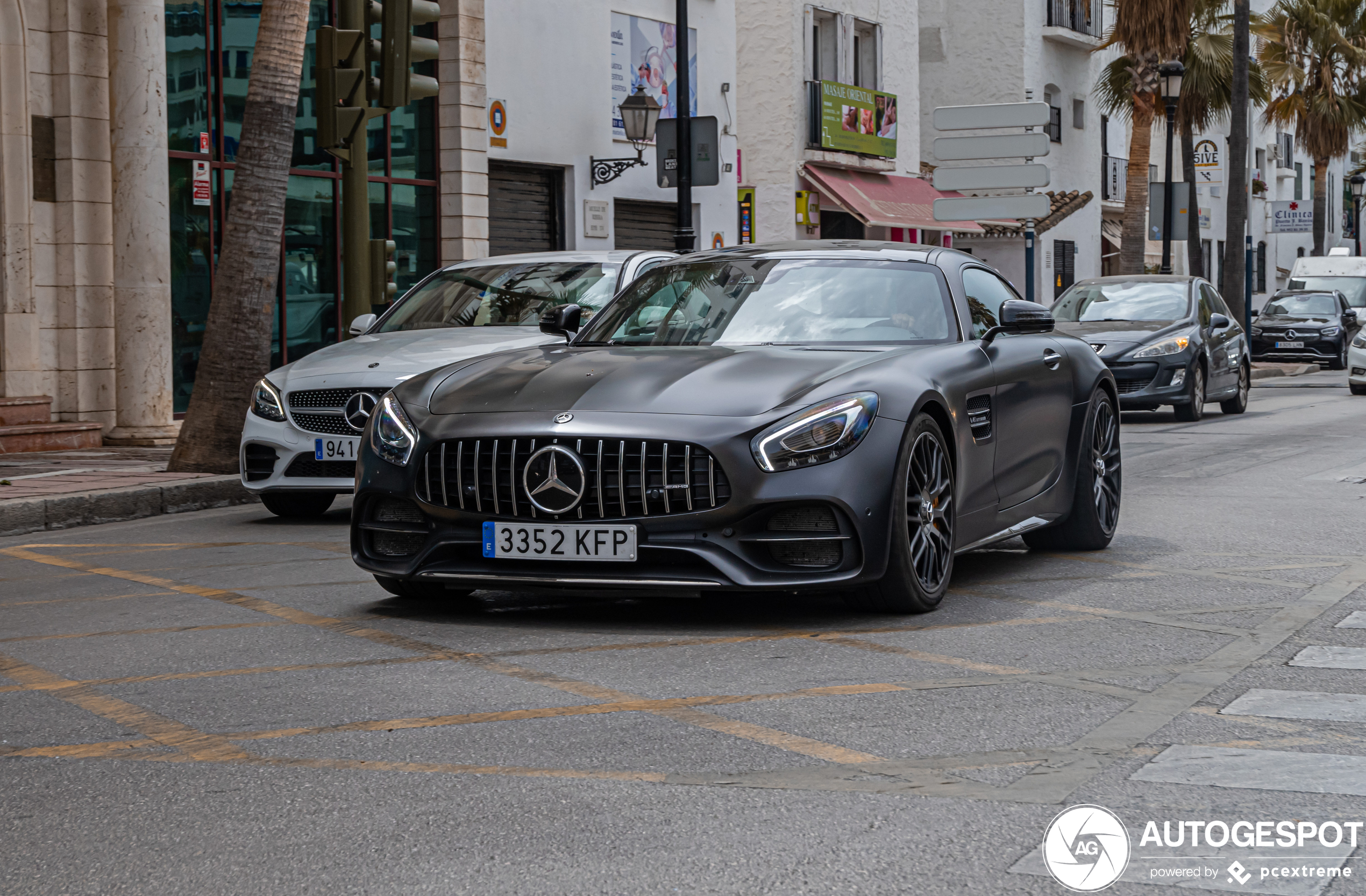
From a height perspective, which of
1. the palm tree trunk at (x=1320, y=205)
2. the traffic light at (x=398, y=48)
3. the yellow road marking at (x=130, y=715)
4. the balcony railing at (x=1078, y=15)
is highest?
the balcony railing at (x=1078, y=15)

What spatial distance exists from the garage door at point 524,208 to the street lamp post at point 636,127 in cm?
52

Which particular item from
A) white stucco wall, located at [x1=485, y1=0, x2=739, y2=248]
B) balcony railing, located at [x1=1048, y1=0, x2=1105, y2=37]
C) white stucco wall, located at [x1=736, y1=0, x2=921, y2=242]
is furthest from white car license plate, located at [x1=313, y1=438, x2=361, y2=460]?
balcony railing, located at [x1=1048, y1=0, x2=1105, y2=37]

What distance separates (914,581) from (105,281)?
1171 cm

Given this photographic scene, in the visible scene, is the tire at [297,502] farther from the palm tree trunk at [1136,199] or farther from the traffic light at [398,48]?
the palm tree trunk at [1136,199]

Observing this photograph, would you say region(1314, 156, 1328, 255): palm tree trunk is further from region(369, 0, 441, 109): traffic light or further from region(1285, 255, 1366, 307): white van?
region(369, 0, 441, 109): traffic light

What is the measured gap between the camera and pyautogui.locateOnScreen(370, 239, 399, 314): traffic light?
1335 centimetres

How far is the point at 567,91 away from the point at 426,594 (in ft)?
59.5

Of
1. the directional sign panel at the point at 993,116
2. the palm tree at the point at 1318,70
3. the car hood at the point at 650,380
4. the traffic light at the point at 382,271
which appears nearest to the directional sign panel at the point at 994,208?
the directional sign panel at the point at 993,116

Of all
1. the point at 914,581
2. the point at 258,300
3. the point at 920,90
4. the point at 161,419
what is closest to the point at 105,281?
the point at 161,419

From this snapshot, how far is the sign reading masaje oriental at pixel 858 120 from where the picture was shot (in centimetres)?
3259

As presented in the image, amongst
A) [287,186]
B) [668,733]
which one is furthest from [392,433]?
[287,186]

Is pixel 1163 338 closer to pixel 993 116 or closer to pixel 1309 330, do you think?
pixel 993 116

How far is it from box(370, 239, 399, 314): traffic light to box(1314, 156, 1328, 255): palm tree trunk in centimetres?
4378

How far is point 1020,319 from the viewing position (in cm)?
747
